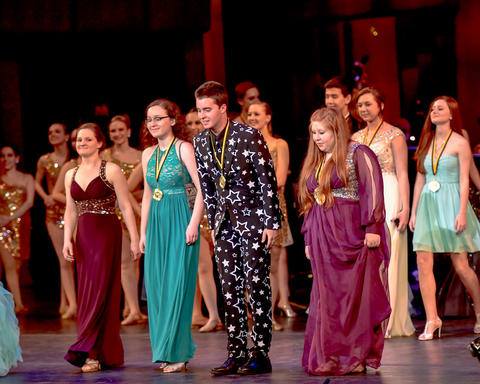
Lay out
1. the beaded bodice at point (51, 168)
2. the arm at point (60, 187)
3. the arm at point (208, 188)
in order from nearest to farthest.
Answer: the arm at point (208, 188) < the arm at point (60, 187) < the beaded bodice at point (51, 168)

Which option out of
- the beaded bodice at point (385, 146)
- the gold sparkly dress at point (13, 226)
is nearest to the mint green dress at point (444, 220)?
the beaded bodice at point (385, 146)

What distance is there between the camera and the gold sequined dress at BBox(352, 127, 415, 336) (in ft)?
27.1

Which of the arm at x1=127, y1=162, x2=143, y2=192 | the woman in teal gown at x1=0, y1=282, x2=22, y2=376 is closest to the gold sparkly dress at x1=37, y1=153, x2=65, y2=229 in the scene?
the arm at x1=127, y1=162, x2=143, y2=192

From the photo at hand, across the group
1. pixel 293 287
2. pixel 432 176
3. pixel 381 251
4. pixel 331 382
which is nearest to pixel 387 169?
pixel 432 176

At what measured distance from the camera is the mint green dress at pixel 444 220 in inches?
325

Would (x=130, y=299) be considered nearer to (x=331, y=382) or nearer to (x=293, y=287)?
(x=293, y=287)

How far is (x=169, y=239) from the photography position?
23.2ft

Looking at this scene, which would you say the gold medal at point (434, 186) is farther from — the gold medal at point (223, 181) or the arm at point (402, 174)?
the gold medal at point (223, 181)

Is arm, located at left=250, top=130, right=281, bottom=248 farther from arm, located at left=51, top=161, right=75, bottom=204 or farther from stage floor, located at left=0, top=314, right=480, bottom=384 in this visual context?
arm, located at left=51, top=161, right=75, bottom=204

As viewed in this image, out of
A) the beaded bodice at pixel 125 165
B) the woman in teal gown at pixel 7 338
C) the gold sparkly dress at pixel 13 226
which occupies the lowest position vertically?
the woman in teal gown at pixel 7 338

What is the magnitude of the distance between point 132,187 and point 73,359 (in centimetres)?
292

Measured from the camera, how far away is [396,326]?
833 centimetres

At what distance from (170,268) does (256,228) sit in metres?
Answer: 0.69

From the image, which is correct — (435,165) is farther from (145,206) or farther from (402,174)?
(145,206)
